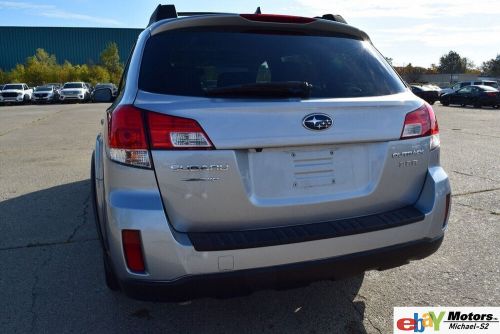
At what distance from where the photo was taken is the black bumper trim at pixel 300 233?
204cm

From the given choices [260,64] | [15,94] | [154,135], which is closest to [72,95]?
[15,94]

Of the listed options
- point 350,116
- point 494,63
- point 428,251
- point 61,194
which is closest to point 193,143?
point 350,116

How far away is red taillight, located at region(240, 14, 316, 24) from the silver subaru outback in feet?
0.05

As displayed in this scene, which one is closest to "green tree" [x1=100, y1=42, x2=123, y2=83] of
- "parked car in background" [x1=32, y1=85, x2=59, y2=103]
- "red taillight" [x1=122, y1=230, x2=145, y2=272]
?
"parked car in background" [x1=32, y1=85, x2=59, y2=103]

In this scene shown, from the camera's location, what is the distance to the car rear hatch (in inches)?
80.9

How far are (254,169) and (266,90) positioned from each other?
0.43m

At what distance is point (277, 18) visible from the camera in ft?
8.64

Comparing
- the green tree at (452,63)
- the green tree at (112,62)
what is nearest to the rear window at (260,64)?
the green tree at (112,62)

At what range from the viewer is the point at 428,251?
98.4 inches

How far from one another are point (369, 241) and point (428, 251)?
49 cm

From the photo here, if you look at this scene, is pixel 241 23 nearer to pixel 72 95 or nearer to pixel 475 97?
pixel 475 97

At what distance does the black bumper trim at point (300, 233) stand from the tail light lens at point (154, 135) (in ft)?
1.45

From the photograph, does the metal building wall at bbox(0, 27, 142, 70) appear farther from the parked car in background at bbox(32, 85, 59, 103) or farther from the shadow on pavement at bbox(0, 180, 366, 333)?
the shadow on pavement at bbox(0, 180, 366, 333)

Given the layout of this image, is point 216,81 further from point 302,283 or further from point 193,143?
point 302,283
